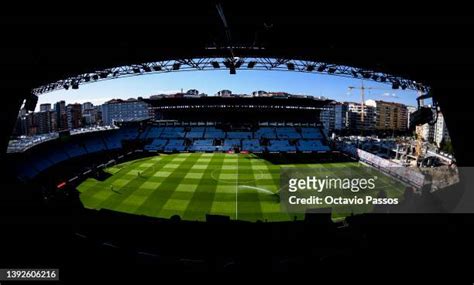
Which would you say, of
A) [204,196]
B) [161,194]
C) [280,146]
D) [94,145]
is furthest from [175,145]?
[204,196]

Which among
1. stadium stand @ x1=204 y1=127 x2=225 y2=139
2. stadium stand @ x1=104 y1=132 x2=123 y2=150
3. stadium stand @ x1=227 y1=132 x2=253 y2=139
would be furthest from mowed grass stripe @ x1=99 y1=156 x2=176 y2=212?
stadium stand @ x1=227 y1=132 x2=253 y2=139

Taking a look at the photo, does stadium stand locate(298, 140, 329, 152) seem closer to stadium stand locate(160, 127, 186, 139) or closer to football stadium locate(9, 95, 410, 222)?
football stadium locate(9, 95, 410, 222)

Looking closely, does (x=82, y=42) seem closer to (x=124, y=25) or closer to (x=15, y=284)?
(x=124, y=25)

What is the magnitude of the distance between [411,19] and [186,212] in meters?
14.2

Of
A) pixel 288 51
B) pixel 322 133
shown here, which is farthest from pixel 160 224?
pixel 322 133

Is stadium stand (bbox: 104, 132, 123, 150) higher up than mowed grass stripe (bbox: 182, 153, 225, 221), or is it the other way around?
stadium stand (bbox: 104, 132, 123, 150)

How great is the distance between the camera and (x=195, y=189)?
20.6 meters

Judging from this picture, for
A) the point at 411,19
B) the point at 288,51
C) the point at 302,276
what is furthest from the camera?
the point at 288,51

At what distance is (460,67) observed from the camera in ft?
25.7

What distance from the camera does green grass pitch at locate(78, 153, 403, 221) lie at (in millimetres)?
16047

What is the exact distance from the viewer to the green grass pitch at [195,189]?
16047 mm

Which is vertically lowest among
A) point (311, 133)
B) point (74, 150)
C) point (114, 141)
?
point (74, 150)

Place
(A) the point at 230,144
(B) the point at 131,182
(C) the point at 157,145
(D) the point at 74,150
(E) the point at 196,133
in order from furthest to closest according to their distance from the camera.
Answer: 1. (E) the point at 196,133
2. (A) the point at 230,144
3. (C) the point at 157,145
4. (D) the point at 74,150
5. (B) the point at 131,182

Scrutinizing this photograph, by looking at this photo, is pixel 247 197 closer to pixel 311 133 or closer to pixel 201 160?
pixel 201 160
